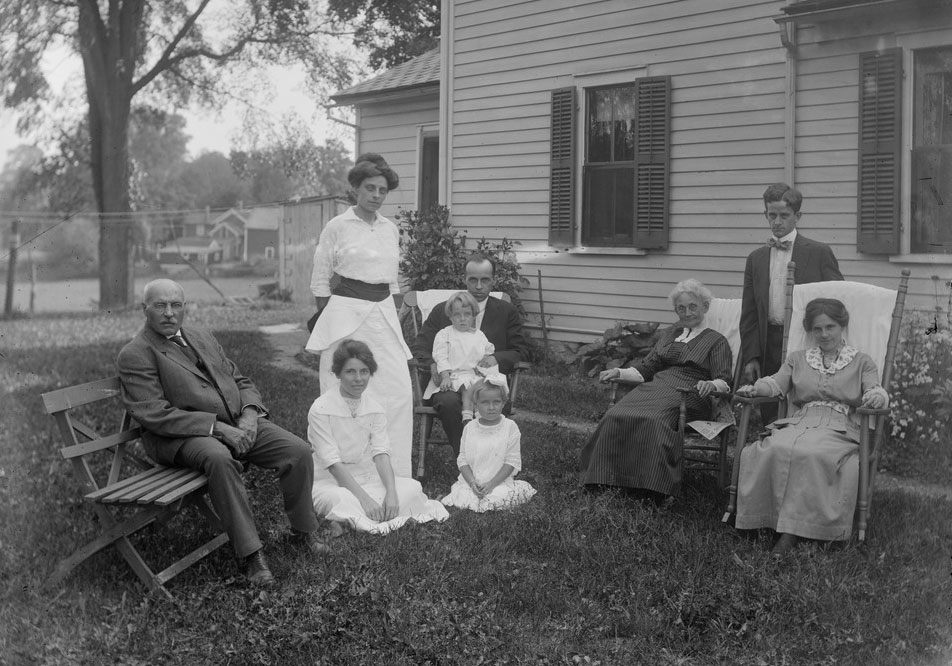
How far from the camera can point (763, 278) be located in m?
4.98

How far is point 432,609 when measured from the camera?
3264 millimetres

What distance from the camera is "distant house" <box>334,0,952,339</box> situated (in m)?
6.50

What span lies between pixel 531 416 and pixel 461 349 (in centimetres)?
168

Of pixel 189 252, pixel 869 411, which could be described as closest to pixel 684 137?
pixel 869 411

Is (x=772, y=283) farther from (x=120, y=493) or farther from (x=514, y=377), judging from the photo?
(x=120, y=493)

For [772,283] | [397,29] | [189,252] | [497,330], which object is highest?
[397,29]

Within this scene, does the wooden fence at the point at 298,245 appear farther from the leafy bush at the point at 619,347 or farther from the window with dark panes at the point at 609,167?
the leafy bush at the point at 619,347

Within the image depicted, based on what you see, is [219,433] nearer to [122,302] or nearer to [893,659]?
[893,659]

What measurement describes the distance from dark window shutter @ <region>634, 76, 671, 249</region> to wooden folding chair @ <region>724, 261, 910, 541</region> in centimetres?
340

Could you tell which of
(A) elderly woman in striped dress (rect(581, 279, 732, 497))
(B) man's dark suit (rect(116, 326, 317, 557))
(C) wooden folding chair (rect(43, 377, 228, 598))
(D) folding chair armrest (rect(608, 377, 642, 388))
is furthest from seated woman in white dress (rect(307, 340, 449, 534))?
(D) folding chair armrest (rect(608, 377, 642, 388))

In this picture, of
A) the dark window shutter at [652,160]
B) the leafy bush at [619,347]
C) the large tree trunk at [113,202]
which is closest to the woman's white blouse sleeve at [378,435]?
the leafy bush at [619,347]

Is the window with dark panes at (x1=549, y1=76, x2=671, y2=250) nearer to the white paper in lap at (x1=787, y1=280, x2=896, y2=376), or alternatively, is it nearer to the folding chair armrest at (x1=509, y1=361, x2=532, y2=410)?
the folding chair armrest at (x1=509, y1=361, x2=532, y2=410)

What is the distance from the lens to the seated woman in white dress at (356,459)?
4.31 metres

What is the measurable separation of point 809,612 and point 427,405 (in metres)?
2.72
